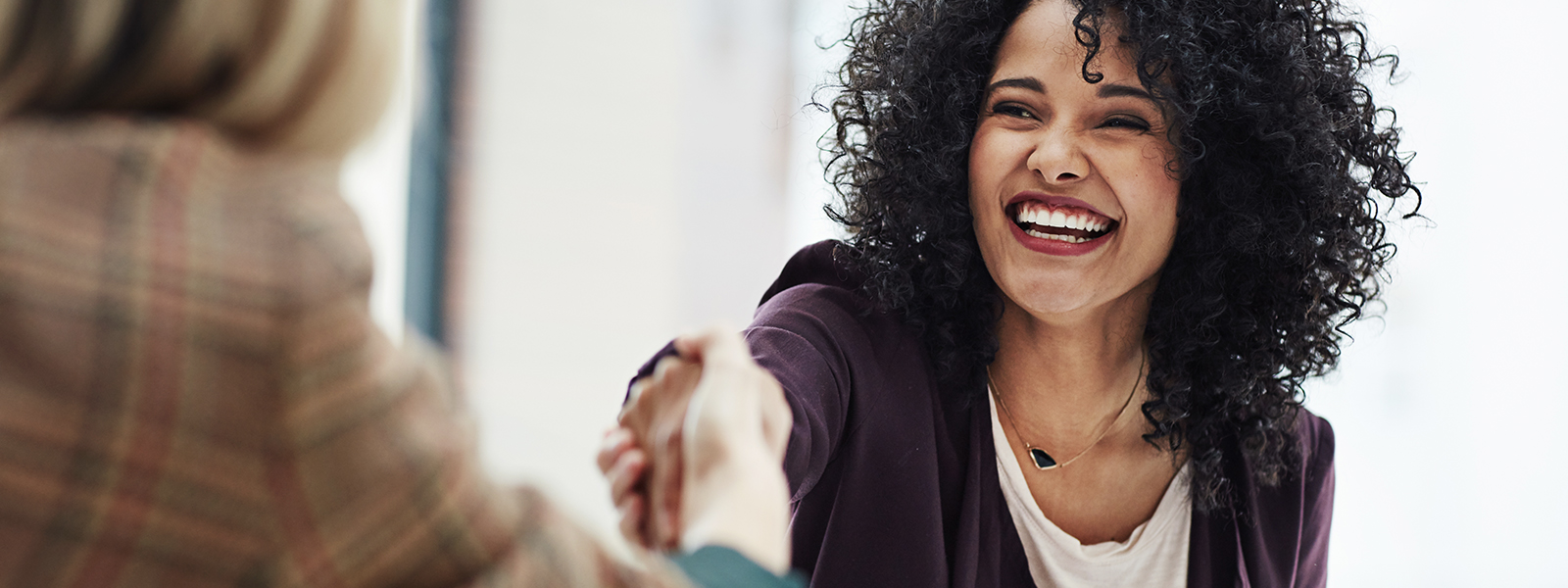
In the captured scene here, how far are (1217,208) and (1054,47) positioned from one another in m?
0.29

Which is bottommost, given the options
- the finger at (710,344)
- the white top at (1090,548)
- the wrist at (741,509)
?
the white top at (1090,548)

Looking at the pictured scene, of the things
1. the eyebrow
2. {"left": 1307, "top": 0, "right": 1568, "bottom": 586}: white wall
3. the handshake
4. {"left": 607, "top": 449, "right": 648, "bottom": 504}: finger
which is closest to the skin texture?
the eyebrow

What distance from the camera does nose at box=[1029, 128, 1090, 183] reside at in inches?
48.4

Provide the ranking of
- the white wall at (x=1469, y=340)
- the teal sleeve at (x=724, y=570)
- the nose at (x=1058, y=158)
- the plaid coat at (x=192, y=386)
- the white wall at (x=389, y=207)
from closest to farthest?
the plaid coat at (x=192, y=386)
the teal sleeve at (x=724, y=570)
the nose at (x=1058, y=158)
the white wall at (x=389, y=207)
the white wall at (x=1469, y=340)

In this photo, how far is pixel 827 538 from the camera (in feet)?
3.97

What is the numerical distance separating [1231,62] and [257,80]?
42.4 inches

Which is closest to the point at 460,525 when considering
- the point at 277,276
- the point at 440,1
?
the point at 277,276

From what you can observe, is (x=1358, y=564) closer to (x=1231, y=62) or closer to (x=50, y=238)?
(x=1231, y=62)

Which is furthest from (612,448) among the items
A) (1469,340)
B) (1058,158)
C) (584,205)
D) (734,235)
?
(1469,340)

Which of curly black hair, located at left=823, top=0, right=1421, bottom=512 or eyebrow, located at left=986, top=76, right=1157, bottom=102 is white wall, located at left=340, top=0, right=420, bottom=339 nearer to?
curly black hair, located at left=823, top=0, right=1421, bottom=512

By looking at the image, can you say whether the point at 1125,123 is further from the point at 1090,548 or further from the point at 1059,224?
the point at 1090,548

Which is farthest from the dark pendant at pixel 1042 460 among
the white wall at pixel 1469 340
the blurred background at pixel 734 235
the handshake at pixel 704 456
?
the white wall at pixel 1469 340

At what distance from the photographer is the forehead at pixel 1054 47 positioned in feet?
4.11

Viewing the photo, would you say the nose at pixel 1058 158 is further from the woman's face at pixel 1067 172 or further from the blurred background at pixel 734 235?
the blurred background at pixel 734 235
